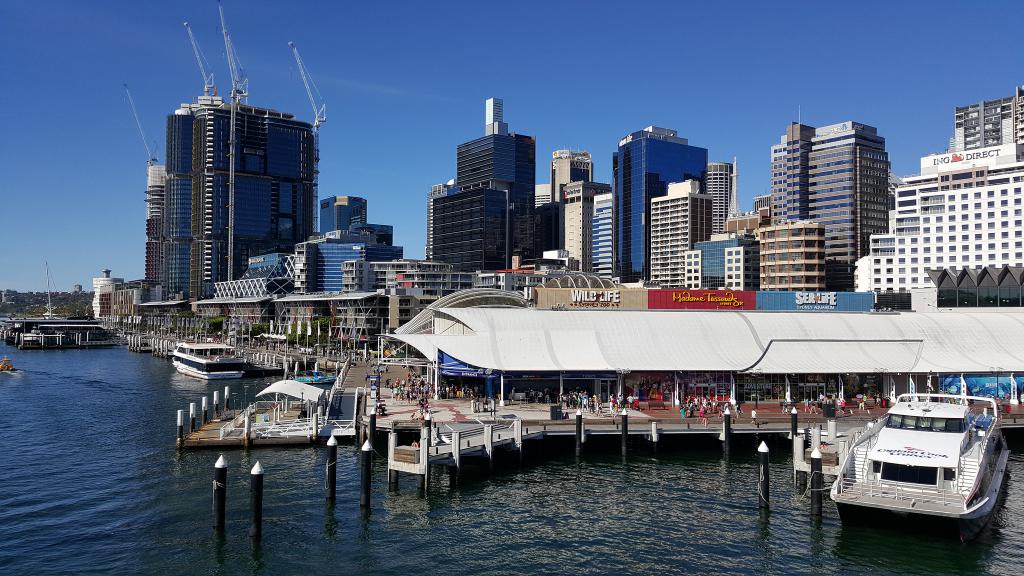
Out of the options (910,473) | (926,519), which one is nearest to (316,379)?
(910,473)

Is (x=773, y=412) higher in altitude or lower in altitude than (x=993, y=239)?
lower

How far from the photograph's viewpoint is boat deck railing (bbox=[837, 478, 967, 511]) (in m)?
42.6

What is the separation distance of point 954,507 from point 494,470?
3084 cm

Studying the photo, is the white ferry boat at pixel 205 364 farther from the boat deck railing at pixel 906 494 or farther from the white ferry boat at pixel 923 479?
the boat deck railing at pixel 906 494

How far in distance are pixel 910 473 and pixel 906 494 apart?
5.60ft

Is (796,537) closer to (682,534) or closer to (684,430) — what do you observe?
(682,534)

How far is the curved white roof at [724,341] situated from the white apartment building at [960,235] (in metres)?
95.9

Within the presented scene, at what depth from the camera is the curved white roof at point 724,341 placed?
7775 cm

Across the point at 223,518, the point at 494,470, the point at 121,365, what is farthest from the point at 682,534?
the point at 121,365

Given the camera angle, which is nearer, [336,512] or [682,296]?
[336,512]

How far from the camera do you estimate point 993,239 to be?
173000 mm

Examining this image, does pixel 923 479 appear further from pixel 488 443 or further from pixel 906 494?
pixel 488 443

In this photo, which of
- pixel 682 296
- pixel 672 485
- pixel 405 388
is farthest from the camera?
pixel 682 296

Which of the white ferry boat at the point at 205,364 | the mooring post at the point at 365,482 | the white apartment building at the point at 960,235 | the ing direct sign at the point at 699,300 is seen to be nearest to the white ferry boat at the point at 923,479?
the mooring post at the point at 365,482
